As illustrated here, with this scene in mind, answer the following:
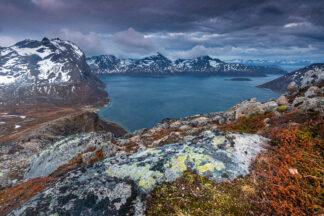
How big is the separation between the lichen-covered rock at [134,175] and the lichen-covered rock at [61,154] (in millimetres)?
14084

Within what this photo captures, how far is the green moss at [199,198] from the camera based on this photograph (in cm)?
419

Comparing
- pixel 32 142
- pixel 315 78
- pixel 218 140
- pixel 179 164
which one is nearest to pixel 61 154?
pixel 179 164

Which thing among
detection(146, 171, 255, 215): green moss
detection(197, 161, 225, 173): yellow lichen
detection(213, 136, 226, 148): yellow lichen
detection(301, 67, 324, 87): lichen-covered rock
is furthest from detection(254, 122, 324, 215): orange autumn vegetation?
detection(301, 67, 324, 87): lichen-covered rock

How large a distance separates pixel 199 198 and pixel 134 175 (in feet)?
8.45

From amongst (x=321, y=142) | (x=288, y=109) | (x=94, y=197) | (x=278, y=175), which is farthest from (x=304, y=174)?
(x=288, y=109)

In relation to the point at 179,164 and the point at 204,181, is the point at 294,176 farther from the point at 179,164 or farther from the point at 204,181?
the point at 179,164

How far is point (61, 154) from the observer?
21.4m

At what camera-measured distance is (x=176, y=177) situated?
219 inches

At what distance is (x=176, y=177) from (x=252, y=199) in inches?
95.1

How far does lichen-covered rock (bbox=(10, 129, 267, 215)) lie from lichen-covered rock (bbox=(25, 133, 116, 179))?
46.2 ft

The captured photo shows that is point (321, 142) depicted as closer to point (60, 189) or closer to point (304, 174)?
point (304, 174)

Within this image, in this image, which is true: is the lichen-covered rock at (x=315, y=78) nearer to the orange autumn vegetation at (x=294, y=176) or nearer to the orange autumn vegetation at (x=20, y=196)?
the orange autumn vegetation at (x=294, y=176)

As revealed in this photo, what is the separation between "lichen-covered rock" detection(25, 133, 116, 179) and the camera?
20000mm

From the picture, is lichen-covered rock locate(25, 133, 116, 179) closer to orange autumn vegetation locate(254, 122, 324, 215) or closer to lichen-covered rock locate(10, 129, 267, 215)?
lichen-covered rock locate(10, 129, 267, 215)
